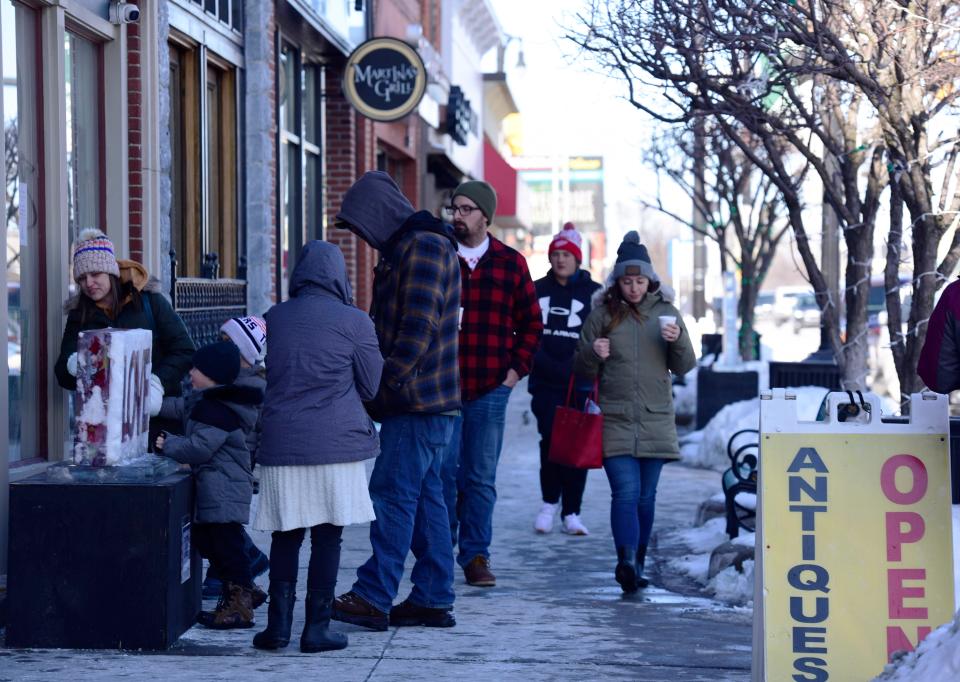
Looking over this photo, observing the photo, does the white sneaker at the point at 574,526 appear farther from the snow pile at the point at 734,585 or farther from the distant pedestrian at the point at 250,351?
the distant pedestrian at the point at 250,351

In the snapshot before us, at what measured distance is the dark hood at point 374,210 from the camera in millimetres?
6047

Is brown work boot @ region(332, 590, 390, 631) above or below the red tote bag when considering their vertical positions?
below

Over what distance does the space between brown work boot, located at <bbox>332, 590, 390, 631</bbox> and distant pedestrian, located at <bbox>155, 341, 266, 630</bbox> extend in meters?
0.38

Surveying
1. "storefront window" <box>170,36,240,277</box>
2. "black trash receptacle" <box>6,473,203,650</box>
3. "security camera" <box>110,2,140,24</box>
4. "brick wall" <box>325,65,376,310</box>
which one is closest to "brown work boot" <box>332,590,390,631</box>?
"black trash receptacle" <box>6,473,203,650</box>

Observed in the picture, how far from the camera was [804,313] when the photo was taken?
54.4m

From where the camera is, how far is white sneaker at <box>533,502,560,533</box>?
9047 millimetres

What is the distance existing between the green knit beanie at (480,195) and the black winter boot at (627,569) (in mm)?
1811

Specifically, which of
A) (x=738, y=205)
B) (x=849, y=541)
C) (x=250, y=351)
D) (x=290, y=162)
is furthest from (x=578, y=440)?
(x=738, y=205)

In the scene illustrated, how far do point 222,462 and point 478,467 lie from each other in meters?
1.75

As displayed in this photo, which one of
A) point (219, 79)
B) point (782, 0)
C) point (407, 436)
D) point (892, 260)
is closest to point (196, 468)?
point (407, 436)

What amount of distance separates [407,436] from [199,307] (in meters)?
3.84

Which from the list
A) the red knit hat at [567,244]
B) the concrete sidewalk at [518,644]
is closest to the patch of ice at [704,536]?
the concrete sidewalk at [518,644]

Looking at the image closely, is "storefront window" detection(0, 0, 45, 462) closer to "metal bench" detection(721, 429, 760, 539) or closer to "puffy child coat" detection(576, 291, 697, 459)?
"puffy child coat" detection(576, 291, 697, 459)

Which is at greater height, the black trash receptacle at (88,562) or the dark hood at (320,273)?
the dark hood at (320,273)
